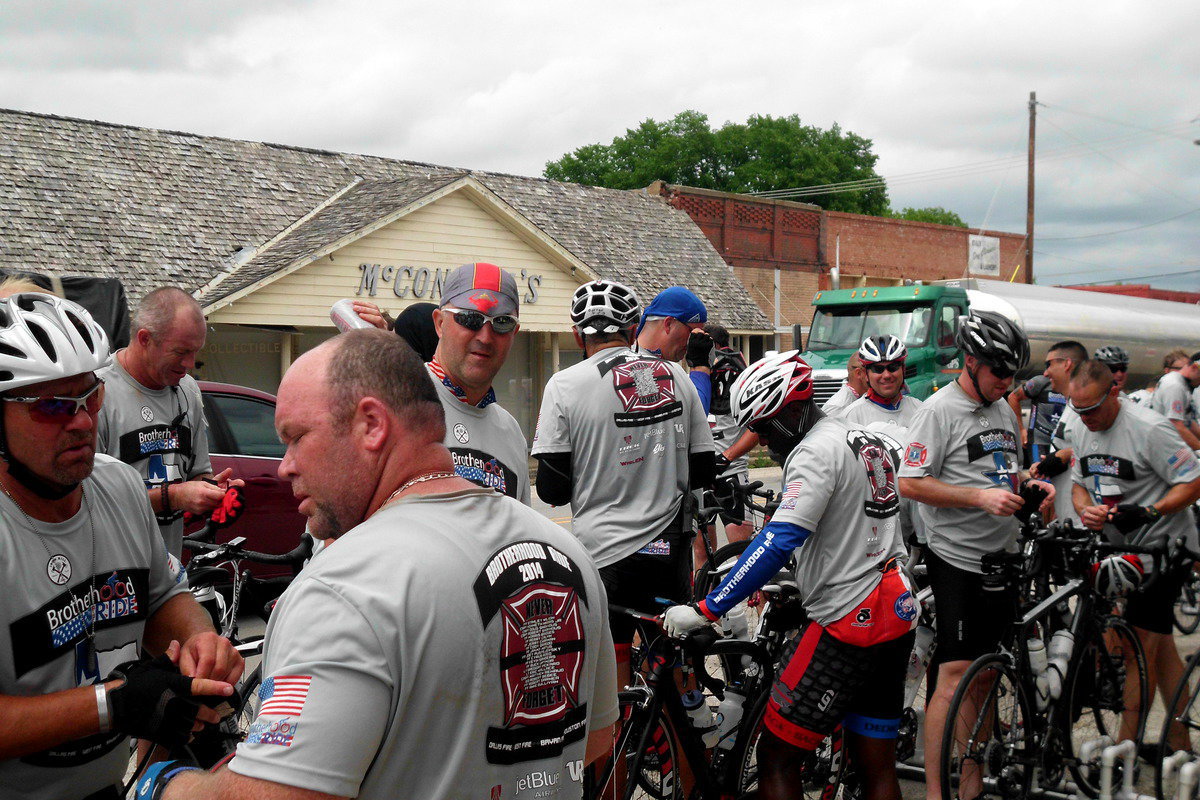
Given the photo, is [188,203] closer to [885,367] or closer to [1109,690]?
[885,367]

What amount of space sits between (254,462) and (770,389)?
5.86m

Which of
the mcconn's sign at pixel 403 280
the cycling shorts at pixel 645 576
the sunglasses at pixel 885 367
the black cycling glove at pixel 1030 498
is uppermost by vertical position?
the mcconn's sign at pixel 403 280

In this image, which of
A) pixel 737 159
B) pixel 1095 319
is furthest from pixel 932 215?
pixel 1095 319

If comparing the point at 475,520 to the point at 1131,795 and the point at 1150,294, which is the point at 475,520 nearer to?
the point at 1131,795

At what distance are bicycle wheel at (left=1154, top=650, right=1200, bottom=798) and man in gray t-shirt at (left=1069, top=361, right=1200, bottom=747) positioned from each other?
418 mm

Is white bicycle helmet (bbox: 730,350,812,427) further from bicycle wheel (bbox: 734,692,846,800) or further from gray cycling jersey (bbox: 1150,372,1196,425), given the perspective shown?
gray cycling jersey (bbox: 1150,372,1196,425)

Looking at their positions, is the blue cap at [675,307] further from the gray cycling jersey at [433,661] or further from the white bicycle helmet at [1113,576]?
the gray cycling jersey at [433,661]

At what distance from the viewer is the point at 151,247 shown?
1869cm

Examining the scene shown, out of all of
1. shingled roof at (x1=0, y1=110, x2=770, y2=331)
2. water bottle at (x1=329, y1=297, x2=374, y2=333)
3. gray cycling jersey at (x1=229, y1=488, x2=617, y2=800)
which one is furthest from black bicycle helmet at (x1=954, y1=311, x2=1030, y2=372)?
shingled roof at (x1=0, y1=110, x2=770, y2=331)

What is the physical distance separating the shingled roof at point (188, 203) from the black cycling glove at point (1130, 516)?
16211 millimetres

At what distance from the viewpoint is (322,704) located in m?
1.53

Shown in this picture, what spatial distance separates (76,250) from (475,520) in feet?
59.6

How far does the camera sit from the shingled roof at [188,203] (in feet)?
58.3

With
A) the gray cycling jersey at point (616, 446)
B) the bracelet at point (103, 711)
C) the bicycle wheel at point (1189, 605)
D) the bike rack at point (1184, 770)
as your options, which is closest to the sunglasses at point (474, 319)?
the gray cycling jersey at point (616, 446)
